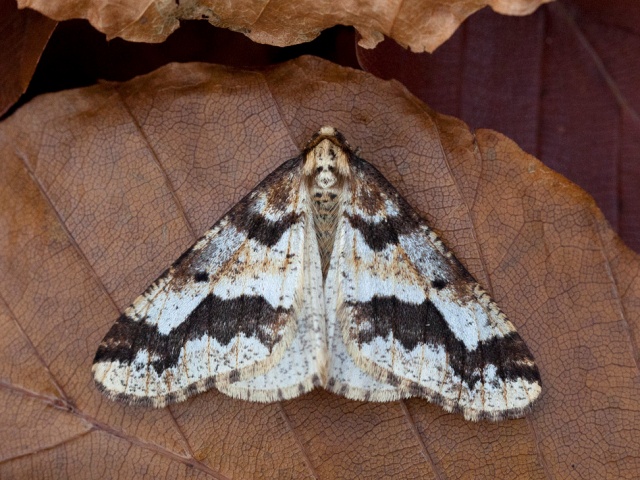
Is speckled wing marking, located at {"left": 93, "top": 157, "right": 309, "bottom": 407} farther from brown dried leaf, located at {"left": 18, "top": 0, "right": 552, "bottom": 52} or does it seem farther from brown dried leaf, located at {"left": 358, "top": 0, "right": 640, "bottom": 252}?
brown dried leaf, located at {"left": 358, "top": 0, "right": 640, "bottom": 252}

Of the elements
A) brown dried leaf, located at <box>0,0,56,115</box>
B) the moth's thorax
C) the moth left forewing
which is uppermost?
brown dried leaf, located at <box>0,0,56,115</box>

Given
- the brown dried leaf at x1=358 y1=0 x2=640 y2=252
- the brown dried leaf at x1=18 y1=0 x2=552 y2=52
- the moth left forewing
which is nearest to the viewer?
the brown dried leaf at x1=18 y1=0 x2=552 y2=52

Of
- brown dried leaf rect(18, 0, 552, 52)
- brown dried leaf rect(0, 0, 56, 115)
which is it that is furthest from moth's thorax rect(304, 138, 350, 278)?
brown dried leaf rect(0, 0, 56, 115)

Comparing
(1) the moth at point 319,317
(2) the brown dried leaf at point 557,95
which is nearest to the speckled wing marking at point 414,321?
(1) the moth at point 319,317

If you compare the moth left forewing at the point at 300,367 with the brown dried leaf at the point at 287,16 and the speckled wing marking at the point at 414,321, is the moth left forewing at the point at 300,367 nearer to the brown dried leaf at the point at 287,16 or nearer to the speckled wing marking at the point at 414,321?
the speckled wing marking at the point at 414,321

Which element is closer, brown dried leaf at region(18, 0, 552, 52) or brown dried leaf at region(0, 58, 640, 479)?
brown dried leaf at region(18, 0, 552, 52)

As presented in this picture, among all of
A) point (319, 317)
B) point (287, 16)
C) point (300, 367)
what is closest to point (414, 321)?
point (319, 317)
